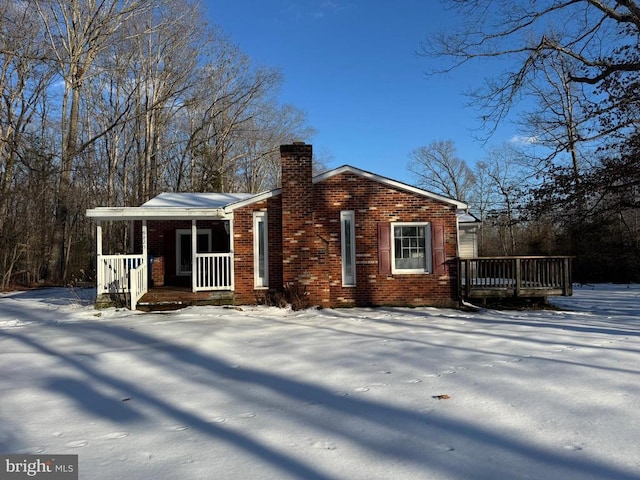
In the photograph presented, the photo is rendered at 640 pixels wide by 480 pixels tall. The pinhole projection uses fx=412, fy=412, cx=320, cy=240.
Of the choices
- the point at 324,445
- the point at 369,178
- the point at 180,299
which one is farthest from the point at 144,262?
the point at 324,445

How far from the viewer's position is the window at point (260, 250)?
11.1 m

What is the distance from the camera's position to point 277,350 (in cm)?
605

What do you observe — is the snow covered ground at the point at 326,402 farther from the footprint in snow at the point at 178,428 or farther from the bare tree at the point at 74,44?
the bare tree at the point at 74,44

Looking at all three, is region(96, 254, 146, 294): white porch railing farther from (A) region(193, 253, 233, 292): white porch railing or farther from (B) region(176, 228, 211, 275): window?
(B) region(176, 228, 211, 275): window

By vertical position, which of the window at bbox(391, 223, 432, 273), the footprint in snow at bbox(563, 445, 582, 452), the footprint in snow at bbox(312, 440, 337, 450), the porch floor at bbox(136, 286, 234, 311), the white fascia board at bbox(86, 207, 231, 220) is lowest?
the footprint in snow at bbox(563, 445, 582, 452)

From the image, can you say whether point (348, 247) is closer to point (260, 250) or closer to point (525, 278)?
point (260, 250)

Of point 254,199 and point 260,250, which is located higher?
point 254,199

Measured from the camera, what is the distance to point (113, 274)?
10.7 meters

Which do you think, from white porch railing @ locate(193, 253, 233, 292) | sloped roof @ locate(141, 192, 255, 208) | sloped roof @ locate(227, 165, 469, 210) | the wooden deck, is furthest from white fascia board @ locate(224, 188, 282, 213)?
the wooden deck

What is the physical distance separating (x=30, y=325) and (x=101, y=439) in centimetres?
663

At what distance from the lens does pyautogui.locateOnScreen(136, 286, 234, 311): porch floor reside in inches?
396

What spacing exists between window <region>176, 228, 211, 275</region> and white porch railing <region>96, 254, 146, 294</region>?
2565 millimetres

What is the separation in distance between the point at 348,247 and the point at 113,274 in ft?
20.4

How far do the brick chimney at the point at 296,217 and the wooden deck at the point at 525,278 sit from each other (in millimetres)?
4180
